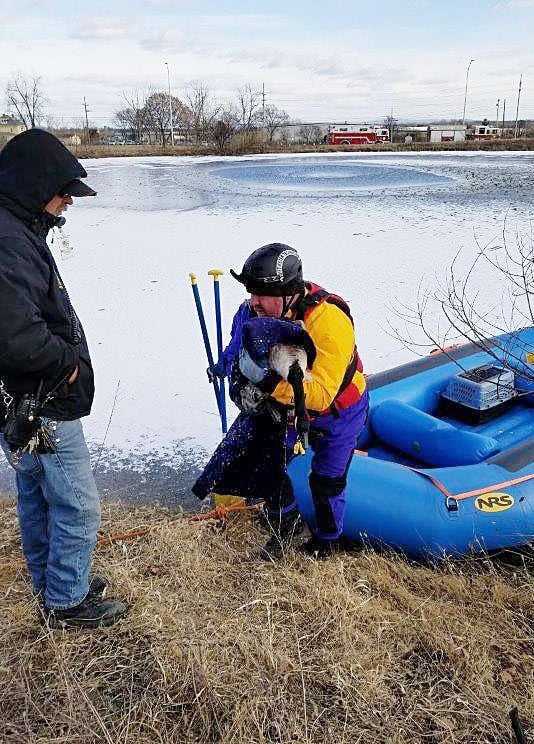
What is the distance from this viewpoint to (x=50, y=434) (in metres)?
1.86

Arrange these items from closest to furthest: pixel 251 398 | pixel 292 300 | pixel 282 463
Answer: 1. pixel 292 300
2. pixel 251 398
3. pixel 282 463

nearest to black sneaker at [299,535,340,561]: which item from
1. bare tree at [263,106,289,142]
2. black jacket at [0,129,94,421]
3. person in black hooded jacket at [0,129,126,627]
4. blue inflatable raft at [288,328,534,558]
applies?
blue inflatable raft at [288,328,534,558]

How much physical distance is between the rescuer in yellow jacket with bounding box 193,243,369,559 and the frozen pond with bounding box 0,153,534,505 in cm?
83

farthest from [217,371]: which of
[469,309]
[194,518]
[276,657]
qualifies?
[469,309]

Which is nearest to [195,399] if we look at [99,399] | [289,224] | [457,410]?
[99,399]

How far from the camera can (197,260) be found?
820cm

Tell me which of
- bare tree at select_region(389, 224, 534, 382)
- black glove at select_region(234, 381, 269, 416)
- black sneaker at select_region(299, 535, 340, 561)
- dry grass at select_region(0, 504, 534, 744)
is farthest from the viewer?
bare tree at select_region(389, 224, 534, 382)

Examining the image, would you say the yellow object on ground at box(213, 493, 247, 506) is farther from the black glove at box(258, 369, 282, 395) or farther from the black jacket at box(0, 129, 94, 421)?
the black jacket at box(0, 129, 94, 421)

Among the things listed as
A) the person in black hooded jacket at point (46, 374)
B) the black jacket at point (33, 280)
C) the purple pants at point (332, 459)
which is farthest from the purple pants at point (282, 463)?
the black jacket at point (33, 280)

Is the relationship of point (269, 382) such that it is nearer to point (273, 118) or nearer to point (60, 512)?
point (60, 512)

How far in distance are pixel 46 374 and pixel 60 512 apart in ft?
1.54

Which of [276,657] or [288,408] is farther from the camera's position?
[288,408]

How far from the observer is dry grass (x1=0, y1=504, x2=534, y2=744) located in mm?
1820

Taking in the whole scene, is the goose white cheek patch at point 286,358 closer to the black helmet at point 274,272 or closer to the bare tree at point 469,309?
the black helmet at point 274,272
